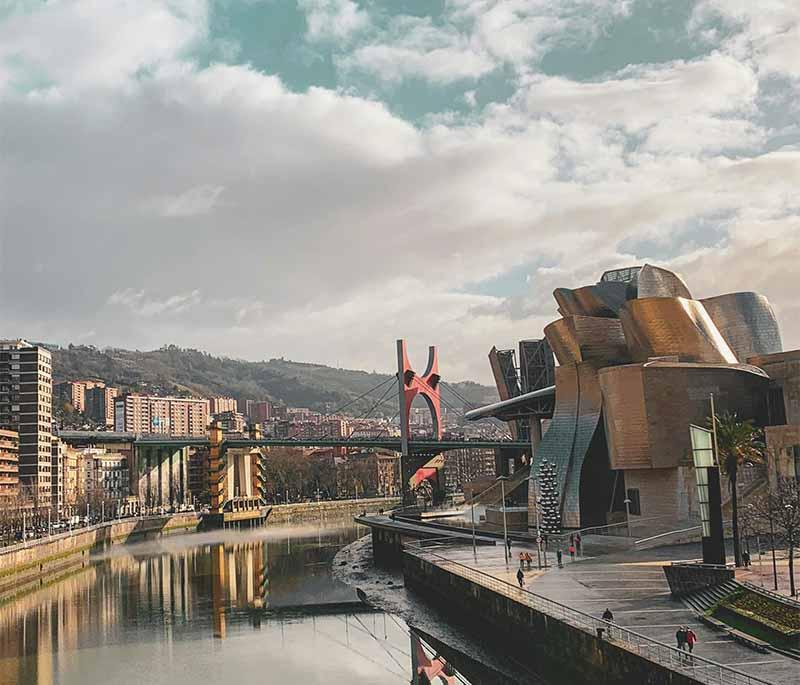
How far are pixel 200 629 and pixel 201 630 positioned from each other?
235 mm

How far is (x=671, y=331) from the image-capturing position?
45.6m

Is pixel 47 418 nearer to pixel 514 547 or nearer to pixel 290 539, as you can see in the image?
pixel 290 539

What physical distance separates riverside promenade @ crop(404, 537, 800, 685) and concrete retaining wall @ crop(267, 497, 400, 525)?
2610 inches

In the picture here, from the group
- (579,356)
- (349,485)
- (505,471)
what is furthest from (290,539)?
(349,485)

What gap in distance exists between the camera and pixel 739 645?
20.5 meters

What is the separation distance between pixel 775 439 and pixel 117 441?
314ft

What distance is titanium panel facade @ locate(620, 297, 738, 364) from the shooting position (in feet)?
149

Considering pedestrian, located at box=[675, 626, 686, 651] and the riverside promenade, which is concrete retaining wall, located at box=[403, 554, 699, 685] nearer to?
the riverside promenade

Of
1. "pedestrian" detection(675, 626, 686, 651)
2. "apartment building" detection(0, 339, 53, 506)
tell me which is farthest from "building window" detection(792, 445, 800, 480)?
"apartment building" detection(0, 339, 53, 506)

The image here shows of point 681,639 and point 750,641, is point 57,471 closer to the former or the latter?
point 681,639

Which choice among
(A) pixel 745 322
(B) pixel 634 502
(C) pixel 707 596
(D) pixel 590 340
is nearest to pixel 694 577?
(C) pixel 707 596

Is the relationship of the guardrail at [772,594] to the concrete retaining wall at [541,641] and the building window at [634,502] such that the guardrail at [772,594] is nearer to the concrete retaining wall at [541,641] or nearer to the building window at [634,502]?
the concrete retaining wall at [541,641]

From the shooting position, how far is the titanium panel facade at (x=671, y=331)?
4556 cm

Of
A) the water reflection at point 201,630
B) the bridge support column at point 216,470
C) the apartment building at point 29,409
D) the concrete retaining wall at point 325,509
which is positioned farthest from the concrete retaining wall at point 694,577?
the bridge support column at point 216,470
